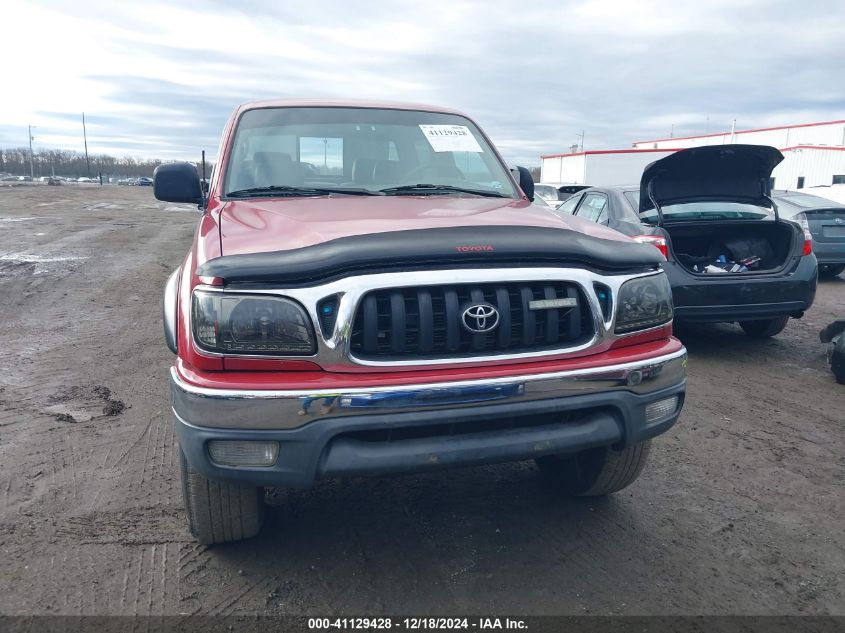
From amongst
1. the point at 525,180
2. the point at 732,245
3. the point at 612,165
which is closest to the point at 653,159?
the point at 612,165

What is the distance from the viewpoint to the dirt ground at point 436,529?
254 cm

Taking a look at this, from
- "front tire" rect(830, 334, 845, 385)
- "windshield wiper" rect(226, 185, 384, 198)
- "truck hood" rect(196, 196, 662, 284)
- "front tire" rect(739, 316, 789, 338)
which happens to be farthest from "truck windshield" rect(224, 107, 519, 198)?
"front tire" rect(739, 316, 789, 338)

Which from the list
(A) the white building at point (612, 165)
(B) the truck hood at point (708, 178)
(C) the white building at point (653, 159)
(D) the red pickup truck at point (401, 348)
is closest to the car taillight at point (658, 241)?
(B) the truck hood at point (708, 178)

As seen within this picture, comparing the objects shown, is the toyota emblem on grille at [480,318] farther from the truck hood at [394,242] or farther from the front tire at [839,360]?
the front tire at [839,360]

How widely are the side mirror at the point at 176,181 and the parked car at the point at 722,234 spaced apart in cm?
377

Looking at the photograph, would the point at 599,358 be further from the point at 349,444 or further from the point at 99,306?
the point at 99,306

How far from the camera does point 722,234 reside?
6.66 m

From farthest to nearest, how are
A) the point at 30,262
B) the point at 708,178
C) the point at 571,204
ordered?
the point at 30,262, the point at 571,204, the point at 708,178

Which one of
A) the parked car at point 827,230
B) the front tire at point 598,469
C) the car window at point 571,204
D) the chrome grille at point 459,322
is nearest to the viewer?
the chrome grille at point 459,322

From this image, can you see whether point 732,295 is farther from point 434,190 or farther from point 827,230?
point 827,230

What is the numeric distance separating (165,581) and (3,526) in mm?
935

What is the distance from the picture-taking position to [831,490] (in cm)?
342

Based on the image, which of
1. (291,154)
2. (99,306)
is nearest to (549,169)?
(99,306)

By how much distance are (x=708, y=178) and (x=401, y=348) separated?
4.92 m
